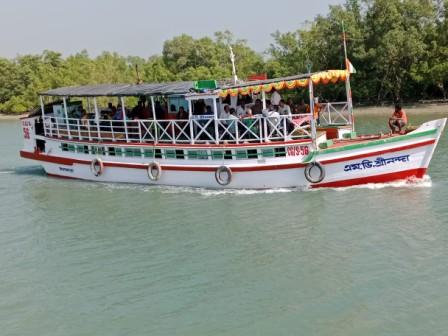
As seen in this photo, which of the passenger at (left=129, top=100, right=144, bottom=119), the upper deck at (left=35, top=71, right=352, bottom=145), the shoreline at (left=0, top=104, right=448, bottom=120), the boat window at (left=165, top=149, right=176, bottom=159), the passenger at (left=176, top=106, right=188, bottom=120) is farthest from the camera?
the shoreline at (left=0, top=104, right=448, bottom=120)

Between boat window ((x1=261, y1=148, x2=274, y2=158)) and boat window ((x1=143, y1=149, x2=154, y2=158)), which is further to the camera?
boat window ((x1=143, y1=149, x2=154, y2=158))

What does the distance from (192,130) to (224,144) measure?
124 cm

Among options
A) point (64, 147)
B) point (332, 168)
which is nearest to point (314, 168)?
point (332, 168)

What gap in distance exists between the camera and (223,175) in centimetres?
1706

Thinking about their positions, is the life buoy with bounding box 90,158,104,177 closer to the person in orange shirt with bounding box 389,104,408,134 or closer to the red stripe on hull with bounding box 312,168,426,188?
the red stripe on hull with bounding box 312,168,426,188

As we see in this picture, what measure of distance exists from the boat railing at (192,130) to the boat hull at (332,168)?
→ 0.73m

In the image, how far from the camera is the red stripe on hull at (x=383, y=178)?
15.6 m

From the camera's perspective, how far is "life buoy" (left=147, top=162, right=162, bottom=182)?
709 inches

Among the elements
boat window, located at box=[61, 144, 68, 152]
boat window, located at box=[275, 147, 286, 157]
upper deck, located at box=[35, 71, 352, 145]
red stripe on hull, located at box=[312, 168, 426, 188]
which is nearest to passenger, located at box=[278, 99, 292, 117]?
upper deck, located at box=[35, 71, 352, 145]

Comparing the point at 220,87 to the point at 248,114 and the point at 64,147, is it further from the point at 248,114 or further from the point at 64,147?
the point at 64,147

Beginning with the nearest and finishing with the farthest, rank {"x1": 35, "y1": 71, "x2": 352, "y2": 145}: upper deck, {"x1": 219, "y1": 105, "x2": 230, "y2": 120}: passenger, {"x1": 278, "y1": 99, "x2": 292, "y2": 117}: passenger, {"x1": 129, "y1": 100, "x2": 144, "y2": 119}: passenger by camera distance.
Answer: {"x1": 35, "y1": 71, "x2": 352, "y2": 145}: upper deck
{"x1": 278, "y1": 99, "x2": 292, "y2": 117}: passenger
{"x1": 219, "y1": 105, "x2": 230, "y2": 120}: passenger
{"x1": 129, "y1": 100, "x2": 144, "y2": 119}: passenger

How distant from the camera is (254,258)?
11586mm

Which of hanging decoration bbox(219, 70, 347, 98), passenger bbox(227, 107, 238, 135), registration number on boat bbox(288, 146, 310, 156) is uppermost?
hanging decoration bbox(219, 70, 347, 98)

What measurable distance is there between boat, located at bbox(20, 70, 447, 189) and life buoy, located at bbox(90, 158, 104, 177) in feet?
0.11
